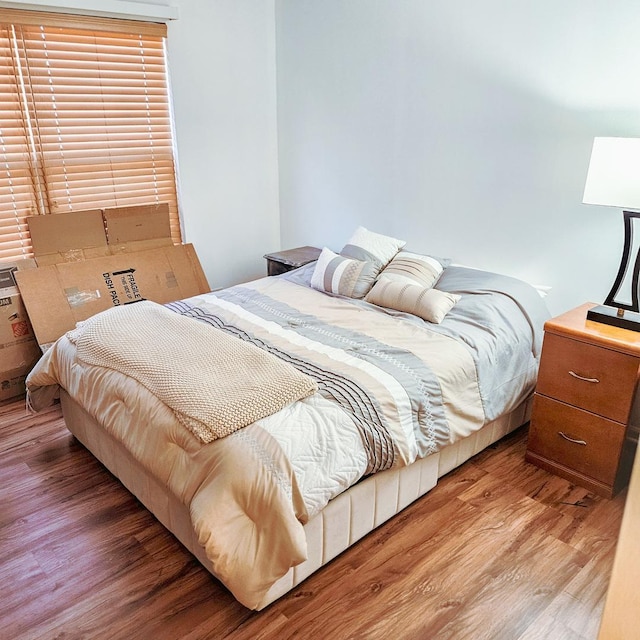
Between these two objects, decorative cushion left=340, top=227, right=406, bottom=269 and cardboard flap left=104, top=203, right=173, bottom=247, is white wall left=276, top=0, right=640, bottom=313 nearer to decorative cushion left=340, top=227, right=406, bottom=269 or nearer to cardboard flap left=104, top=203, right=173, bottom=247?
decorative cushion left=340, top=227, right=406, bottom=269

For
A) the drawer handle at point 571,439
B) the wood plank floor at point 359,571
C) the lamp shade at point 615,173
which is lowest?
the wood plank floor at point 359,571

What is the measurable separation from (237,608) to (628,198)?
2.01 m

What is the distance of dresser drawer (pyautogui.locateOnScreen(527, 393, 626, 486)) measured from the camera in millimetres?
2203

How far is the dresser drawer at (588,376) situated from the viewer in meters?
2.11

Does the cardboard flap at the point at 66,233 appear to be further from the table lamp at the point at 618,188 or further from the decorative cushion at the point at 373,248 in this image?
the table lamp at the point at 618,188

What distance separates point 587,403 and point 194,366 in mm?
1559

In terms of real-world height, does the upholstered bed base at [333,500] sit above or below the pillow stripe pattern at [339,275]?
below

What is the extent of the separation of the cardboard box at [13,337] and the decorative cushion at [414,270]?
2.00 m

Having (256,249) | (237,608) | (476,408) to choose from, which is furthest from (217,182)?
(237,608)

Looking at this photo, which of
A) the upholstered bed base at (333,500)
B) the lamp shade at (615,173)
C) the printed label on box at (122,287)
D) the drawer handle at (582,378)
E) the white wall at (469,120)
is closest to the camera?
the upholstered bed base at (333,500)

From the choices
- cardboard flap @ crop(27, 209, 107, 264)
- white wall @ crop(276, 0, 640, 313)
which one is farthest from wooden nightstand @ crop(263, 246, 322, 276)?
cardboard flap @ crop(27, 209, 107, 264)

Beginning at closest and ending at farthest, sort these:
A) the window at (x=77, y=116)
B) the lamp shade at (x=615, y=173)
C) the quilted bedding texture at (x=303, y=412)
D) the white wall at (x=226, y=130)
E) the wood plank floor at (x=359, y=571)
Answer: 1. the quilted bedding texture at (x=303, y=412)
2. the wood plank floor at (x=359, y=571)
3. the lamp shade at (x=615, y=173)
4. the window at (x=77, y=116)
5. the white wall at (x=226, y=130)

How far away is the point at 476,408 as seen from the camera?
7.50ft

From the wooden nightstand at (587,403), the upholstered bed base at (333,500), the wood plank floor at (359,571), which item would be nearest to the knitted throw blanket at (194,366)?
the upholstered bed base at (333,500)
